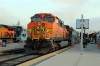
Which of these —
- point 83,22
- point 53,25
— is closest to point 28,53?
point 53,25

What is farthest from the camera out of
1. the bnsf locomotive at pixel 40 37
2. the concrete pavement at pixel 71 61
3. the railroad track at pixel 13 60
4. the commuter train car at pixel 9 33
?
the commuter train car at pixel 9 33

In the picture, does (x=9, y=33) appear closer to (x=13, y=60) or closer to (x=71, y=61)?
(x=13, y=60)

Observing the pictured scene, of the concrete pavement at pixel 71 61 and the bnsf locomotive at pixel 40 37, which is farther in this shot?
the bnsf locomotive at pixel 40 37

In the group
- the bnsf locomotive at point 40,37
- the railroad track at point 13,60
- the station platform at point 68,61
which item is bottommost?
the railroad track at point 13,60

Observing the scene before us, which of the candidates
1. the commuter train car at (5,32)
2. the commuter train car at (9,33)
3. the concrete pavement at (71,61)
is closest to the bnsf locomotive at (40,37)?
the concrete pavement at (71,61)

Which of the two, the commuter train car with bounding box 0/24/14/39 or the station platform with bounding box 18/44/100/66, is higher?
the commuter train car with bounding box 0/24/14/39

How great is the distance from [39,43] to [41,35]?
746 mm

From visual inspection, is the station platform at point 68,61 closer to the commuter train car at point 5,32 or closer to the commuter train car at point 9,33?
the commuter train car at point 9,33

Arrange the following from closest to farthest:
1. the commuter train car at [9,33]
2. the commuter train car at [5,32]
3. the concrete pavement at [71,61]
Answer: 1. the concrete pavement at [71,61]
2. the commuter train car at [5,32]
3. the commuter train car at [9,33]

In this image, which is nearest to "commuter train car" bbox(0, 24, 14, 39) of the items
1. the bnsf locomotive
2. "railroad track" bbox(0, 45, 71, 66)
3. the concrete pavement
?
the bnsf locomotive

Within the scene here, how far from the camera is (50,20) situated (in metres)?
21.0

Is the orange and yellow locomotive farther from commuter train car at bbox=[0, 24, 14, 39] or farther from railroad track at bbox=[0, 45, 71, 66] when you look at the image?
commuter train car at bbox=[0, 24, 14, 39]

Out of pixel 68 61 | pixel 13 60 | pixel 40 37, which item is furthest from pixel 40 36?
pixel 68 61

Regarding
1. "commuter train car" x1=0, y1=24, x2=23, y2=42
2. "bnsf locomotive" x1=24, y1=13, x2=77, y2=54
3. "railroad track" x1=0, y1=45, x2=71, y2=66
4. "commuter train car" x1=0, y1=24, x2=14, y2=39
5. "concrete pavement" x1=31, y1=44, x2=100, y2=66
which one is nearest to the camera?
"concrete pavement" x1=31, y1=44, x2=100, y2=66
